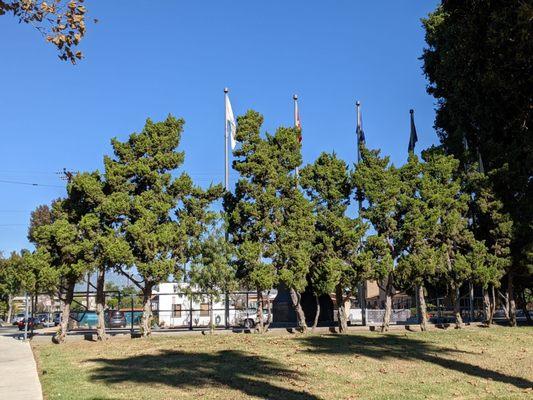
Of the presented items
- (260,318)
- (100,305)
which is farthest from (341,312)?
(100,305)

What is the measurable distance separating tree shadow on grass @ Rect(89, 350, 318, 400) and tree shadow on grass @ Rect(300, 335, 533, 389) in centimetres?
302

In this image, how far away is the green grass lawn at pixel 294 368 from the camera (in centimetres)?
1033

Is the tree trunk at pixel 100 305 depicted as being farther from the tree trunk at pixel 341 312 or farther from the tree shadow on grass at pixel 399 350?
the tree trunk at pixel 341 312

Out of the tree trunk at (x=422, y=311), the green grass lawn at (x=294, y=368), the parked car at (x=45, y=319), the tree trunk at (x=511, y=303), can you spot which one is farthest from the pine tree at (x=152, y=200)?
the parked car at (x=45, y=319)

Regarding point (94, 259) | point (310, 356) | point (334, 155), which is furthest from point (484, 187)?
point (94, 259)

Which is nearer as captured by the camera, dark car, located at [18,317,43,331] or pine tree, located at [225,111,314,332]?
pine tree, located at [225,111,314,332]

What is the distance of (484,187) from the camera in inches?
1025

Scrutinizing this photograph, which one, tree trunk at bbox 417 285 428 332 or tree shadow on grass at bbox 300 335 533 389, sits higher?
tree trunk at bbox 417 285 428 332

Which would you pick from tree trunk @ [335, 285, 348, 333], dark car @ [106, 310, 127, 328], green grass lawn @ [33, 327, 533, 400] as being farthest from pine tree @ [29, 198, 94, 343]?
dark car @ [106, 310, 127, 328]

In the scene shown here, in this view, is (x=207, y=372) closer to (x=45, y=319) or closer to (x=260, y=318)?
(x=260, y=318)

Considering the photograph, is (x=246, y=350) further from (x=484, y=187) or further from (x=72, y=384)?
(x=484, y=187)

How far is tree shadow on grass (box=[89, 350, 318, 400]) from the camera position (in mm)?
10695

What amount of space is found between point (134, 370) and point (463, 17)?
33.8 ft

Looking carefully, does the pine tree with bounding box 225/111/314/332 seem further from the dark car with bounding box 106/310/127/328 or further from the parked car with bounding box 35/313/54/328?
the parked car with bounding box 35/313/54/328
